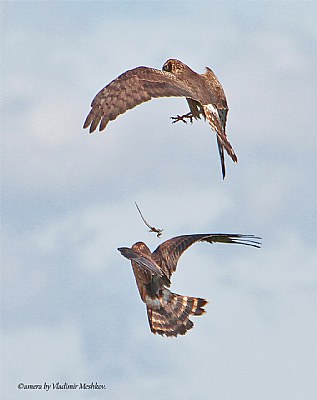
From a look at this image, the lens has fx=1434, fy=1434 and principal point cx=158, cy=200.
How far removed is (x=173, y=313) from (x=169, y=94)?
424 centimetres

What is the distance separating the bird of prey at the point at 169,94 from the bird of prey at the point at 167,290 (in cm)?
159

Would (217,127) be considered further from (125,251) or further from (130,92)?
(125,251)

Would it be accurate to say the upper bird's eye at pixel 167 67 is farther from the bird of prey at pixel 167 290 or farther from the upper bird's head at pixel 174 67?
the bird of prey at pixel 167 290

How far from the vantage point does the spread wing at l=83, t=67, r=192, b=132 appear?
26.1m

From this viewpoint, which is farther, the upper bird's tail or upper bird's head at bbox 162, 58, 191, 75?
upper bird's head at bbox 162, 58, 191, 75

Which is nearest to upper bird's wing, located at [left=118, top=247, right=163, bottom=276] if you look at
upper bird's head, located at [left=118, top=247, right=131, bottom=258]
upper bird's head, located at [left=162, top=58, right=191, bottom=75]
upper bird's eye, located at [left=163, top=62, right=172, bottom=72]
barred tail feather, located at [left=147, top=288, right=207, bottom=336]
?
upper bird's head, located at [left=118, top=247, right=131, bottom=258]

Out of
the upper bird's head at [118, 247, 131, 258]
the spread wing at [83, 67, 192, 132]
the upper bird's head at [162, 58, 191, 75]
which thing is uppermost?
the upper bird's head at [162, 58, 191, 75]

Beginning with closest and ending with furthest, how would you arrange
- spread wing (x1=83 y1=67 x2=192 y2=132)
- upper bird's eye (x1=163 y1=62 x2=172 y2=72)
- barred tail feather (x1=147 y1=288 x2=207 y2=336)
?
1. spread wing (x1=83 y1=67 x2=192 y2=132)
2. barred tail feather (x1=147 y1=288 x2=207 y2=336)
3. upper bird's eye (x1=163 y1=62 x2=172 y2=72)

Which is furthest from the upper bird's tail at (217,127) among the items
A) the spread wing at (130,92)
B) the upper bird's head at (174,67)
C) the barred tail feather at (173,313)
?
the barred tail feather at (173,313)

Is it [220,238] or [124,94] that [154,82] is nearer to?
[124,94]

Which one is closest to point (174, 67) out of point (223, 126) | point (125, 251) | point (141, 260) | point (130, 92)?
point (223, 126)

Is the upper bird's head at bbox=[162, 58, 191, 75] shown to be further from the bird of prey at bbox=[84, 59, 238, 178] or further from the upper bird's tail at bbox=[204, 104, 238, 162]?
the upper bird's tail at bbox=[204, 104, 238, 162]

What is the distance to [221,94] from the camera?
29.8 metres

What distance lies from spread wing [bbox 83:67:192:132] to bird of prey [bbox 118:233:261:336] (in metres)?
2.54
